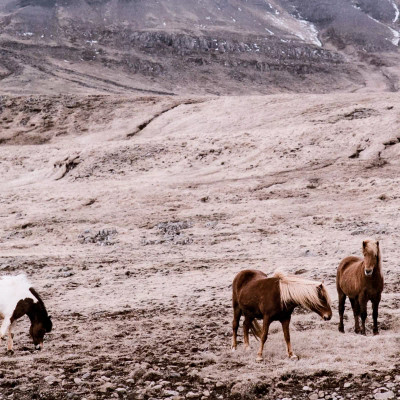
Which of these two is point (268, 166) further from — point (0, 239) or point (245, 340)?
point (245, 340)

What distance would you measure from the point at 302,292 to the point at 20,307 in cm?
525

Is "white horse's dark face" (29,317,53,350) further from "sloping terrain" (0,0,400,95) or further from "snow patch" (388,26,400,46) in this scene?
"snow patch" (388,26,400,46)

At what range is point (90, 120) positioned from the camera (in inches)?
1916

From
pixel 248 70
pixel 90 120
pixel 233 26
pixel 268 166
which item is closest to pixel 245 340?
pixel 268 166

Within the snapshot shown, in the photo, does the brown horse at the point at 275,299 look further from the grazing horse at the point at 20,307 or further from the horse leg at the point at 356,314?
the grazing horse at the point at 20,307

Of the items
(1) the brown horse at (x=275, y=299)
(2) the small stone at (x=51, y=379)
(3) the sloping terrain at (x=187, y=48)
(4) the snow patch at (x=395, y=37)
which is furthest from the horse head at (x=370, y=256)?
(4) the snow patch at (x=395, y=37)

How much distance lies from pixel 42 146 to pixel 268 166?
796 inches

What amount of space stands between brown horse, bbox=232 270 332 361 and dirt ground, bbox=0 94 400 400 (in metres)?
0.38

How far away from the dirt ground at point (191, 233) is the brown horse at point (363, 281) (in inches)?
20.8

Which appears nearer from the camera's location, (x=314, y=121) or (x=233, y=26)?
(x=314, y=121)

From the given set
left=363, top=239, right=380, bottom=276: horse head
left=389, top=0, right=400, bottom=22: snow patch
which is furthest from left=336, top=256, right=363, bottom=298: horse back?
left=389, top=0, right=400, bottom=22: snow patch

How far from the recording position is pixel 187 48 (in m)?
121

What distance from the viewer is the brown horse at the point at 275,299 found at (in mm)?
8344

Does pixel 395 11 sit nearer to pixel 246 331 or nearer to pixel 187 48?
pixel 187 48
